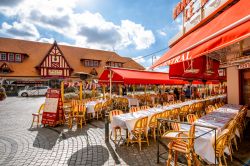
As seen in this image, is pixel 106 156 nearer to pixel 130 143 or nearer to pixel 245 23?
pixel 130 143

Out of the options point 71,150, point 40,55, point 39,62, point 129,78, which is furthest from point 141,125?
point 40,55

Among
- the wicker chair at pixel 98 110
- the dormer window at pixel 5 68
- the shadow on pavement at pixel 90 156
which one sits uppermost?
the dormer window at pixel 5 68

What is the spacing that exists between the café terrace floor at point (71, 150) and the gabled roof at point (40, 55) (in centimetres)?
2566

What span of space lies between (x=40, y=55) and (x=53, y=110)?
28223 mm

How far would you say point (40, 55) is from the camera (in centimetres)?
3381

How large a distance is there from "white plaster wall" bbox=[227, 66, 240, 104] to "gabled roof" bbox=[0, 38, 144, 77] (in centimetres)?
2825

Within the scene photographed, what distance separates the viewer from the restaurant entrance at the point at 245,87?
976 centimetres

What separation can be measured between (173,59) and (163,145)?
125 inches

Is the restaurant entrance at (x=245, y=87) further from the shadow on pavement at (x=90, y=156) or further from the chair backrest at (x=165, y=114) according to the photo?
the shadow on pavement at (x=90, y=156)

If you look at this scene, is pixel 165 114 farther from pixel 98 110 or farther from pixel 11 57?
pixel 11 57

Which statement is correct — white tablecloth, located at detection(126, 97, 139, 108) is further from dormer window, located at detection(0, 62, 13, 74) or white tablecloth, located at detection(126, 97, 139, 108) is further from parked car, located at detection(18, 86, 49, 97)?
dormer window, located at detection(0, 62, 13, 74)

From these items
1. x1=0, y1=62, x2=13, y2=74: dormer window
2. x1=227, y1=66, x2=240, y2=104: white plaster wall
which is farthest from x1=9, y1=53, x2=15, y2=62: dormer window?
x1=227, y1=66, x2=240, y2=104: white plaster wall

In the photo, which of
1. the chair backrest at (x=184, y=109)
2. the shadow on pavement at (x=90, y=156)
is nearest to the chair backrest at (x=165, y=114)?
the chair backrest at (x=184, y=109)

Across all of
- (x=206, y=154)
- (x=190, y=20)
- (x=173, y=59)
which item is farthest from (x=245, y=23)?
(x=190, y=20)
